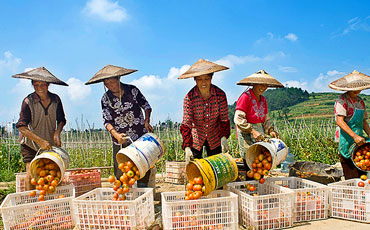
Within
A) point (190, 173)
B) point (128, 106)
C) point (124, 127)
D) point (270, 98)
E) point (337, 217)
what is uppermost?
point (270, 98)

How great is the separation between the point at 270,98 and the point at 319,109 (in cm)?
1332

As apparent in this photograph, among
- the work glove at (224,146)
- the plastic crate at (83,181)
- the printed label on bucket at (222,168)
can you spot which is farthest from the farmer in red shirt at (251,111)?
the plastic crate at (83,181)

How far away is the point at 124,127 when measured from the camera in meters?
3.52

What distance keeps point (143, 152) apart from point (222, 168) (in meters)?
0.79

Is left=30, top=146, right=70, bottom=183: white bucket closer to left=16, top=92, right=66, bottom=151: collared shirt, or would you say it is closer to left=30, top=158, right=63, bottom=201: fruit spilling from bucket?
left=30, top=158, right=63, bottom=201: fruit spilling from bucket

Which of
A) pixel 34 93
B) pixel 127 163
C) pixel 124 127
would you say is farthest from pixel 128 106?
pixel 34 93

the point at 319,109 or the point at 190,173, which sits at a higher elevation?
the point at 319,109

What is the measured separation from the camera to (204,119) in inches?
129

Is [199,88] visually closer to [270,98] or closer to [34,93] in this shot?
[34,93]

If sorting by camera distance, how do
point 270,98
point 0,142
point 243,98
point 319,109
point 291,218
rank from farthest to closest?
point 270,98, point 319,109, point 0,142, point 243,98, point 291,218

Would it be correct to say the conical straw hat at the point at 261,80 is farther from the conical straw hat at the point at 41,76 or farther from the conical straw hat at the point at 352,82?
the conical straw hat at the point at 41,76

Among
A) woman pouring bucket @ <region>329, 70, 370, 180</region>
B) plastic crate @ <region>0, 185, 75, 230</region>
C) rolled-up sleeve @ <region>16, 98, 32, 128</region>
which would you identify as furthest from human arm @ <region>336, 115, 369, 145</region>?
rolled-up sleeve @ <region>16, 98, 32, 128</region>

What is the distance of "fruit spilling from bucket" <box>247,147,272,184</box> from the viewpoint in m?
3.04

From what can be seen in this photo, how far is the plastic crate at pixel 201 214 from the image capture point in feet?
8.34
